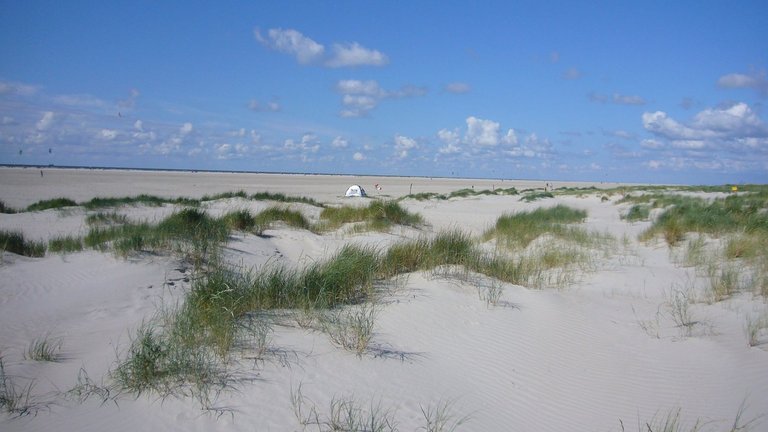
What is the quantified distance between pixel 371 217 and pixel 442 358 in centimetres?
1010

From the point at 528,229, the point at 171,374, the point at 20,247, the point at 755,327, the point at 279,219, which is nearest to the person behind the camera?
the point at 171,374

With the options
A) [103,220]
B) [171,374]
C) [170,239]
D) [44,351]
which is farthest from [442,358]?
[103,220]

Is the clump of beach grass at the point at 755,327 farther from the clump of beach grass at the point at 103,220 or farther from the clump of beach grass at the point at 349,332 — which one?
the clump of beach grass at the point at 103,220

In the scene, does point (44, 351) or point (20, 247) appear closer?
point (44, 351)

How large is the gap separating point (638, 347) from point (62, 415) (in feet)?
17.1

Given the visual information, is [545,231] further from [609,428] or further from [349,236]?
[609,428]

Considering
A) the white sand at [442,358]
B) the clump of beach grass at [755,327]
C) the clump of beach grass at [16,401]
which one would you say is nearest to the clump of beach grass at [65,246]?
the white sand at [442,358]

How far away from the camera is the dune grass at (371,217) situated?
1392 centimetres

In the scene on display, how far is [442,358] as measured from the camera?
4.48m

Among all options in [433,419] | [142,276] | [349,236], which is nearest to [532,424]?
[433,419]

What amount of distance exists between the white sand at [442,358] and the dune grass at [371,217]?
6.83m

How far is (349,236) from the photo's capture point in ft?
41.0

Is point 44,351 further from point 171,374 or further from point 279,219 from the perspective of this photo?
point 279,219

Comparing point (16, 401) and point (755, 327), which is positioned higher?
point (755, 327)
